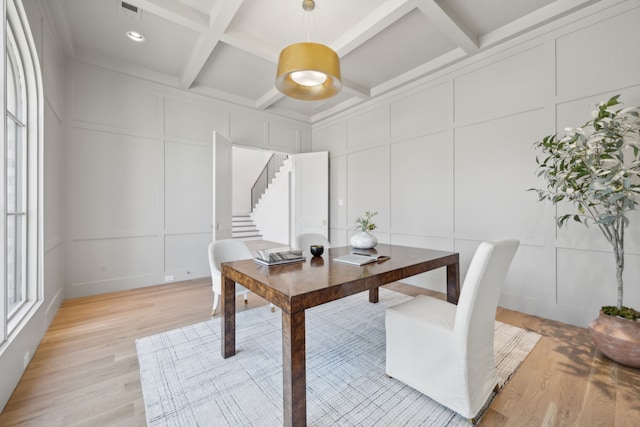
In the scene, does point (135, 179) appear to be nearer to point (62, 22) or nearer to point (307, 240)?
point (62, 22)

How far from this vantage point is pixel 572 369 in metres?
1.88

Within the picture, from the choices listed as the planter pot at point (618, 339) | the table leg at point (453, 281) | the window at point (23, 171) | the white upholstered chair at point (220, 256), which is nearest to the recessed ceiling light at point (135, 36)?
the window at point (23, 171)

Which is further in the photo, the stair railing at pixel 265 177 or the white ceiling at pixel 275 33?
the stair railing at pixel 265 177

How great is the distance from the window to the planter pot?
4223 mm

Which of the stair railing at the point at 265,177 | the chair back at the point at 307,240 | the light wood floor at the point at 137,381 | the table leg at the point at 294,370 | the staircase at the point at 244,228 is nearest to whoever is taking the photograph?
the table leg at the point at 294,370

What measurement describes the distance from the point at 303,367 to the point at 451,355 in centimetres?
79

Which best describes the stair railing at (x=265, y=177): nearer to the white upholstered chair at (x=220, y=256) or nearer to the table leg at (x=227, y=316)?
the white upholstered chair at (x=220, y=256)

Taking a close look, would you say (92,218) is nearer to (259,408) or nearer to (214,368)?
(214,368)

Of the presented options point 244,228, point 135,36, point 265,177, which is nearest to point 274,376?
point 135,36

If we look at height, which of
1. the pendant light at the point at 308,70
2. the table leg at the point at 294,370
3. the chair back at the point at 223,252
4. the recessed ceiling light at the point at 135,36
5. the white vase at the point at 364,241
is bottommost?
the table leg at the point at 294,370

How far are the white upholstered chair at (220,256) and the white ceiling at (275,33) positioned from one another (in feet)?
7.17

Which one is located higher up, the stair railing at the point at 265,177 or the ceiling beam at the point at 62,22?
the ceiling beam at the point at 62,22

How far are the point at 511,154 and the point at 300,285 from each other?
2.87 meters

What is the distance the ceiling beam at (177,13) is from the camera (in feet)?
7.79
